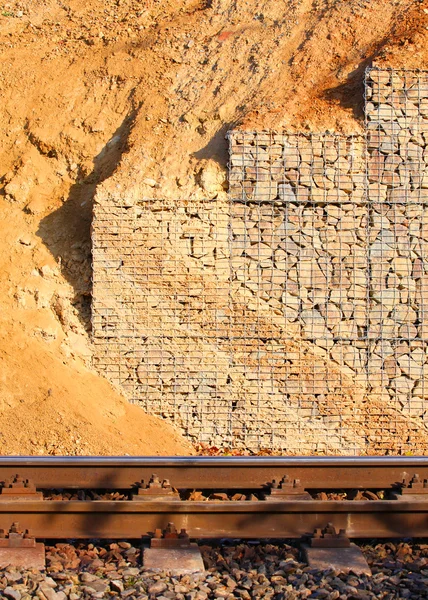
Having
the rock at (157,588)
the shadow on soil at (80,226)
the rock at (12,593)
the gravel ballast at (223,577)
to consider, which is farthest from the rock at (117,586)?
Result: the shadow on soil at (80,226)

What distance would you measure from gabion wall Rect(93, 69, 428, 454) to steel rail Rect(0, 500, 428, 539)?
4.66 m

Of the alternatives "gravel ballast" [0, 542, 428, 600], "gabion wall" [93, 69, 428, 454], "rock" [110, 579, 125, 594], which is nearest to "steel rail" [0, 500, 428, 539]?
"gravel ballast" [0, 542, 428, 600]

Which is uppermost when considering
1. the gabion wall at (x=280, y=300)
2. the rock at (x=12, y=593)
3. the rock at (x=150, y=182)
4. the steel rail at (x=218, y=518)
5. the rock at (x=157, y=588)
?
the rock at (x=150, y=182)

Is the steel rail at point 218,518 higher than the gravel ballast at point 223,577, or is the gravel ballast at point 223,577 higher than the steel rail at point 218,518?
the steel rail at point 218,518

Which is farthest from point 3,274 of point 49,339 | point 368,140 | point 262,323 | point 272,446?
point 368,140

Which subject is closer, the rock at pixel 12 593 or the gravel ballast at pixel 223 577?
the rock at pixel 12 593

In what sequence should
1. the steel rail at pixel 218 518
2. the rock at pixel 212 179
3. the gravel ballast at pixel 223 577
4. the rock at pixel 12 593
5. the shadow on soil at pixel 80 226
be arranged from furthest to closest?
the shadow on soil at pixel 80 226
the rock at pixel 212 179
the steel rail at pixel 218 518
the gravel ballast at pixel 223 577
the rock at pixel 12 593

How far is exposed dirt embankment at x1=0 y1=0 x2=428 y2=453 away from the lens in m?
10.7

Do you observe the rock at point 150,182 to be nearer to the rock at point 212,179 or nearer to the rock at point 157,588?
the rock at point 212,179

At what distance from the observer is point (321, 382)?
11008mm

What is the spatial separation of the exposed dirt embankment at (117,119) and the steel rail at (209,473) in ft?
9.27

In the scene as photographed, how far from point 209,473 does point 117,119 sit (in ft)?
25.6

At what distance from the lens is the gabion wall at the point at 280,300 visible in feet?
35.9

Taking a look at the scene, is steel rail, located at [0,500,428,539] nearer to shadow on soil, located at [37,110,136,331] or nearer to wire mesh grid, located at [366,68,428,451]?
wire mesh grid, located at [366,68,428,451]
